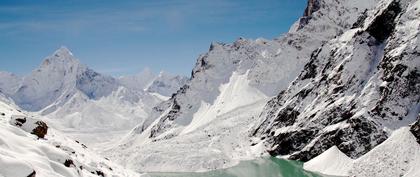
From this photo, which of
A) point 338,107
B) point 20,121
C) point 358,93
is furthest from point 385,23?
point 20,121

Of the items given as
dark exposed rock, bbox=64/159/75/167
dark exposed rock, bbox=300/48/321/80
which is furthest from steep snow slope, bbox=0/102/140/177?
dark exposed rock, bbox=300/48/321/80

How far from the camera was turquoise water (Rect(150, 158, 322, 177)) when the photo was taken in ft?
289

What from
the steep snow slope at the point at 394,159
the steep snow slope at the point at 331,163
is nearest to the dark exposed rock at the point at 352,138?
the steep snow slope at the point at 331,163

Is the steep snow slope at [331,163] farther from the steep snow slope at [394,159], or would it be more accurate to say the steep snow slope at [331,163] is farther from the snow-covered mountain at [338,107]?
the steep snow slope at [394,159]

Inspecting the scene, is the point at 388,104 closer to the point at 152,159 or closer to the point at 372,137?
the point at 372,137

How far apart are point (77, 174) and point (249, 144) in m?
93.9

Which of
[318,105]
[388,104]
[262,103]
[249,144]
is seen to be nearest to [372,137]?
[388,104]

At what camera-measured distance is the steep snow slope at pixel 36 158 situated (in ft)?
92.1

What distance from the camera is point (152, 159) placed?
12069cm

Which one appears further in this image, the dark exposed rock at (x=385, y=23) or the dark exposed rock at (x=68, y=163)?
the dark exposed rock at (x=385, y=23)

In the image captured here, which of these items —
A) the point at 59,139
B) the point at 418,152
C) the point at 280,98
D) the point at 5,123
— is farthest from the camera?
the point at 280,98

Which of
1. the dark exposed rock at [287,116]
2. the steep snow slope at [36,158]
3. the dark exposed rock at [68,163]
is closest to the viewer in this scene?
the steep snow slope at [36,158]

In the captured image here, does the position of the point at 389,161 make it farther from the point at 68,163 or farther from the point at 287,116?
the point at 287,116

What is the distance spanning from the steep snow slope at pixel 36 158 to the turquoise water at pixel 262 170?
4933 cm
